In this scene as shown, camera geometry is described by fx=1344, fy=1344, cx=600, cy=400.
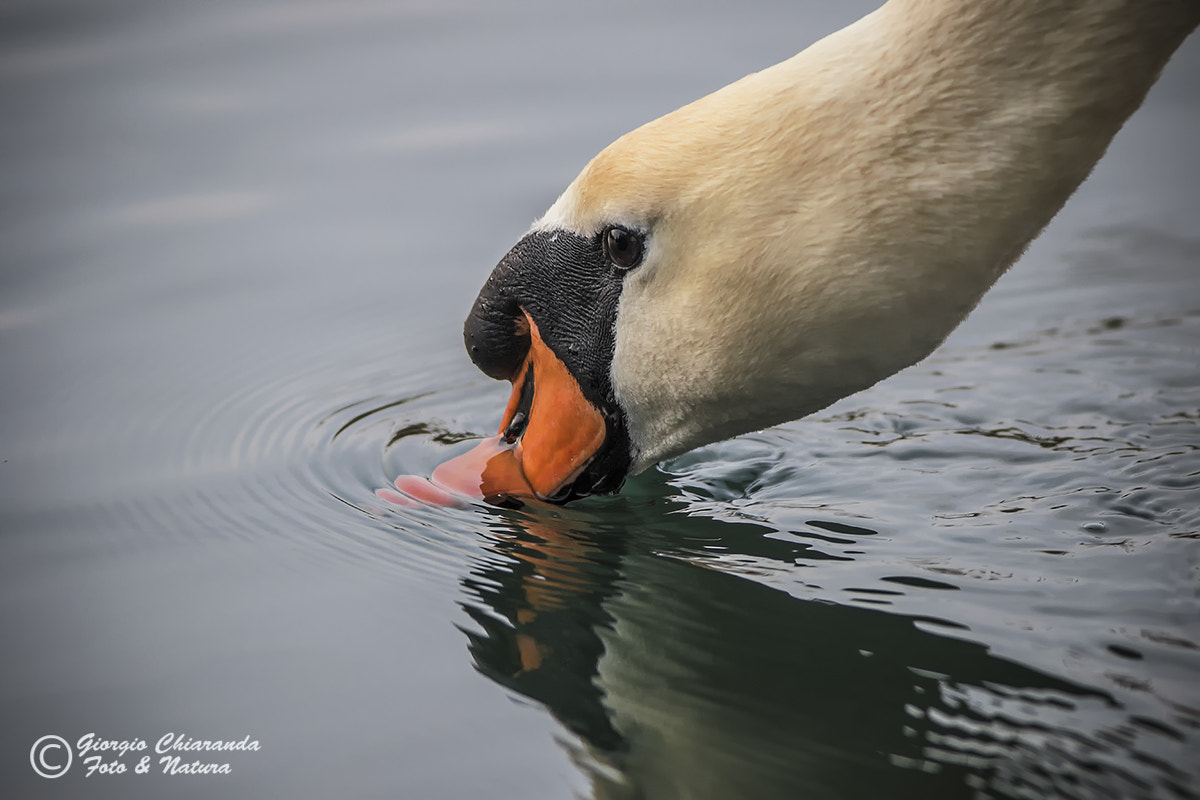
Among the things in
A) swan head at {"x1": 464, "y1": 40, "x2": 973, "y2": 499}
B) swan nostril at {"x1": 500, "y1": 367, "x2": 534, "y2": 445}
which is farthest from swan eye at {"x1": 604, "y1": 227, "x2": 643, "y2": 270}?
swan nostril at {"x1": 500, "y1": 367, "x2": 534, "y2": 445}

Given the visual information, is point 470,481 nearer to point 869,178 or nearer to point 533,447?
point 533,447

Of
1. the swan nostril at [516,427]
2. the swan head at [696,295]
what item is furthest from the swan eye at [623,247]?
the swan nostril at [516,427]

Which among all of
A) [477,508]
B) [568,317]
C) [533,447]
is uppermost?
[568,317]

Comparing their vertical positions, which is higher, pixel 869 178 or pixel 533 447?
pixel 869 178

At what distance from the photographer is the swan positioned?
303 cm

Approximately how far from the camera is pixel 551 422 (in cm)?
390

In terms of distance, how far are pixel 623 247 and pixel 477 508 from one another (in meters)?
1.05

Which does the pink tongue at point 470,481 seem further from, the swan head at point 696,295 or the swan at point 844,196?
the swan at point 844,196

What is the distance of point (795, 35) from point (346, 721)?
5.49 meters

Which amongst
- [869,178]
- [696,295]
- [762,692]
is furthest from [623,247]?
[762,692]

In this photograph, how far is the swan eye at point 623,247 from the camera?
3.51m

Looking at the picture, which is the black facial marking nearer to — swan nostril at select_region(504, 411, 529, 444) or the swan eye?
the swan eye

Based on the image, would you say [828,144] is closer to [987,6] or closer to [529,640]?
[987,6]

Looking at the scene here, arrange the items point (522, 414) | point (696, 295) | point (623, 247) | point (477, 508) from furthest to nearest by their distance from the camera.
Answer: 1. point (477, 508)
2. point (522, 414)
3. point (623, 247)
4. point (696, 295)
